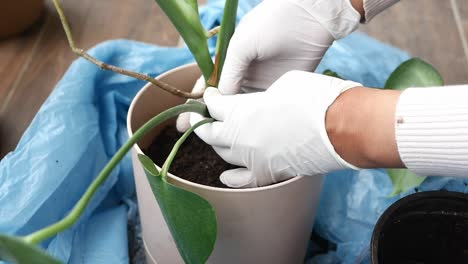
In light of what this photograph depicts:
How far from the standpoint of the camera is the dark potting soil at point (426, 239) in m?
0.56

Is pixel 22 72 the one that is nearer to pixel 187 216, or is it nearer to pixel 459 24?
pixel 187 216

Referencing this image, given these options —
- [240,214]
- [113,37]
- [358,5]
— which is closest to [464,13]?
[358,5]

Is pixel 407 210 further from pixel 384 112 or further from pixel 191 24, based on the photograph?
pixel 191 24

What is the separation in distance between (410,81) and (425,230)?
221 millimetres

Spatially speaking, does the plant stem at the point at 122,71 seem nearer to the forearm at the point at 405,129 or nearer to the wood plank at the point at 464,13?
the forearm at the point at 405,129

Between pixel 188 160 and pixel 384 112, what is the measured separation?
24cm

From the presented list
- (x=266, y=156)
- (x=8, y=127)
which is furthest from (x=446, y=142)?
(x=8, y=127)

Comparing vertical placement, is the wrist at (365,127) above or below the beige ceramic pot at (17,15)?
below

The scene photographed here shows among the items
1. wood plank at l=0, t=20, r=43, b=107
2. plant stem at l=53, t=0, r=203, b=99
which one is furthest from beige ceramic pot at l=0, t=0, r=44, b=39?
plant stem at l=53, t=0, r=203, b=99

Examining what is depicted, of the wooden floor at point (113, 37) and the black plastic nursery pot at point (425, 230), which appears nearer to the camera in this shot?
the black plastic nursery pot at point (425, 230)

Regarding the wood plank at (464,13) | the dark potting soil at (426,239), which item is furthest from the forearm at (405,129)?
the wood plank at (464,13)

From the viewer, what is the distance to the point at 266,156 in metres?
0.52

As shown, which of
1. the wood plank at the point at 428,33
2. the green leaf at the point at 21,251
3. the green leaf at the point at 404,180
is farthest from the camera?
the wood plank at the point at 428,33

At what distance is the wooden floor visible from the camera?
880 mm
